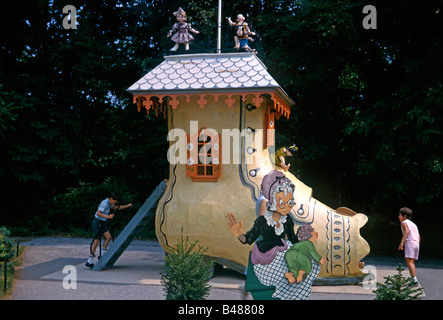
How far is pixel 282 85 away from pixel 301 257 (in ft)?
36.5

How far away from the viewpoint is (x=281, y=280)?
580cm

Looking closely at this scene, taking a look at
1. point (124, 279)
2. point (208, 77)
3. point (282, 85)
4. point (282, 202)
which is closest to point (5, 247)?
point (124, 279)

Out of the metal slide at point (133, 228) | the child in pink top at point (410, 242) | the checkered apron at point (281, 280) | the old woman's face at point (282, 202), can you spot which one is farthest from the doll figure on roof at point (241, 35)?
the checkered apron at point (281, 280)

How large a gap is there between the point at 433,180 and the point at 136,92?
9.00 metres

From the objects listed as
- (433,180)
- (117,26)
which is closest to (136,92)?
(433,180)

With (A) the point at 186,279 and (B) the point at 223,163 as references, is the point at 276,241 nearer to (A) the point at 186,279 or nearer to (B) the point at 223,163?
(A) the point at 186,279

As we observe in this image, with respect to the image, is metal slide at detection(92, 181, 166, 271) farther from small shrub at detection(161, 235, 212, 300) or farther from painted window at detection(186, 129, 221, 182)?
small shrub at detection(161, 235, 212, 300)

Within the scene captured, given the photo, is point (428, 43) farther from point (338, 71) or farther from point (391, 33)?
point (338, 71)

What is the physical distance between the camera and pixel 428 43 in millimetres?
14695

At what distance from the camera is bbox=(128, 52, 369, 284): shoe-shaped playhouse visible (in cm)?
942

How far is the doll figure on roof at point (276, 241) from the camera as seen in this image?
5809 mm

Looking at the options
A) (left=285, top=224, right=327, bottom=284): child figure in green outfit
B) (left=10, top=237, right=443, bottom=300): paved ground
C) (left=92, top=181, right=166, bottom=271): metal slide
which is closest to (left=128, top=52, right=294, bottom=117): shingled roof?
(left=92, top=181, right=166, bottom=271): metal slide

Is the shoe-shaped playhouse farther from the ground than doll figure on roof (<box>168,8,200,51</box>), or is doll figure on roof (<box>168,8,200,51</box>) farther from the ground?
doll figure on roof (<box>168,8,200,51</box>)

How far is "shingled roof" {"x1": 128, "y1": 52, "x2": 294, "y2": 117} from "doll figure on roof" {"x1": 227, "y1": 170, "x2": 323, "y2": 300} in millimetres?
3803
